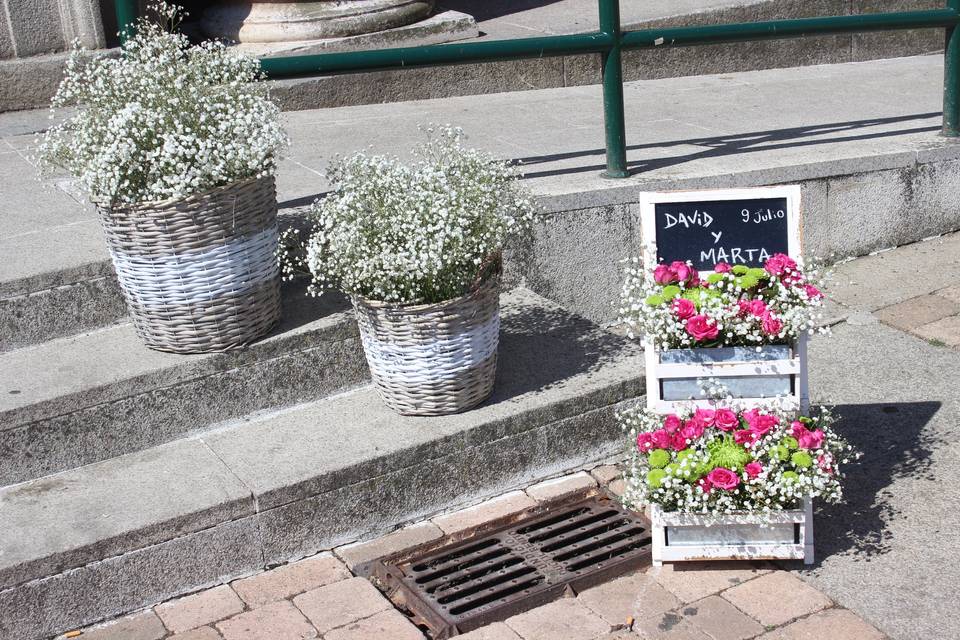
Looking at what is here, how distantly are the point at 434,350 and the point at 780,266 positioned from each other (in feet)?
3.48

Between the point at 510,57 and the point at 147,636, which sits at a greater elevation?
the point at 510,57

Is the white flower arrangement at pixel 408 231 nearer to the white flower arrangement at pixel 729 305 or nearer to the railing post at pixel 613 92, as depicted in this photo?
the white flower arrangement at pixel 729 305

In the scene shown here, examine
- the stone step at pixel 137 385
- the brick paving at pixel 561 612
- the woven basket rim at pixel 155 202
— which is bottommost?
the brick paving at pixel 561 612

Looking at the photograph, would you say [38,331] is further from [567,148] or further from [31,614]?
[567,148]

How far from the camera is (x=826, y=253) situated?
→ 5.37m

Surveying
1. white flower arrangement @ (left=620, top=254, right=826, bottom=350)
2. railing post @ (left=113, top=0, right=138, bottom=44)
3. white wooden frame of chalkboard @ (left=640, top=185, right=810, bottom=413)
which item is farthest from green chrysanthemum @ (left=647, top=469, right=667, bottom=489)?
railing post @ (left=113, top=0, right=138, bottom=44)

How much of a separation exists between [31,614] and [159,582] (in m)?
0.35

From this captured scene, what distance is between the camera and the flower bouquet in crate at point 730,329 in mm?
3260

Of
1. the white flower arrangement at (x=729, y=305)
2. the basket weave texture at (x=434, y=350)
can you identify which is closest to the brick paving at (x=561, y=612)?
the basket weave texture at (x=434, y=350)

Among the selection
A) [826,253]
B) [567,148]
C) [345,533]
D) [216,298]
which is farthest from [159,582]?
[826,253]

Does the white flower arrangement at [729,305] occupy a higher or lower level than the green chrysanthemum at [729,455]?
higher

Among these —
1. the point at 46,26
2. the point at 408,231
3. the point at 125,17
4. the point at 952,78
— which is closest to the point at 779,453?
the point at 408,231

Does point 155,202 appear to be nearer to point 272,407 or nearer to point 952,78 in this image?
point 272,407

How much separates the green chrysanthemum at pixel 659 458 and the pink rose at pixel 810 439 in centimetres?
38
